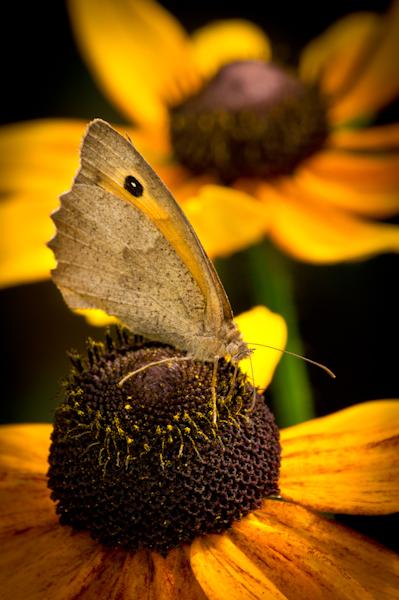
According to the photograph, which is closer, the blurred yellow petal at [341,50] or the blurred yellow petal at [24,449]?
the blurred yellow petal at [24,449]

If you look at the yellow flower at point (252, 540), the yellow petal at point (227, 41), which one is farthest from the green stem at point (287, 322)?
the yellow petal at point (227, 41)

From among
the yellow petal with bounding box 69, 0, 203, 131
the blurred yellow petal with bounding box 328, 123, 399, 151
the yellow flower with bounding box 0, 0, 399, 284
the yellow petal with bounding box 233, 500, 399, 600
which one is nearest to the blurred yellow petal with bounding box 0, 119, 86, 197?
the yellow flower with bounding box 0, 0, 399, 284

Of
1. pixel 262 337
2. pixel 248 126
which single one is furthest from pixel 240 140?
pixel 262 337

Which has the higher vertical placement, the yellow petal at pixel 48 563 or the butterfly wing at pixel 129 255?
the butterfly wing at pixel 129 255

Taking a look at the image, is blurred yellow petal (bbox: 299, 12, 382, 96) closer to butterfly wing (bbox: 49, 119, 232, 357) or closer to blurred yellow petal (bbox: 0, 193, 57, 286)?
blurred yellow petal (bbox: 0, 193, 57, 286)

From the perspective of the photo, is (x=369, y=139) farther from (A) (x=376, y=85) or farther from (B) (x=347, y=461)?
(B) (x=347, y=461)

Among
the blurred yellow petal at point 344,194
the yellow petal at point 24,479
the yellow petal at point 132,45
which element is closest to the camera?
the yellow petal at point 24,479

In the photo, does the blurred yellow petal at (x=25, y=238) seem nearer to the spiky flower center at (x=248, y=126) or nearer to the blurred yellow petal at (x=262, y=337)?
the spiky flower center at (x=248, y=126)
